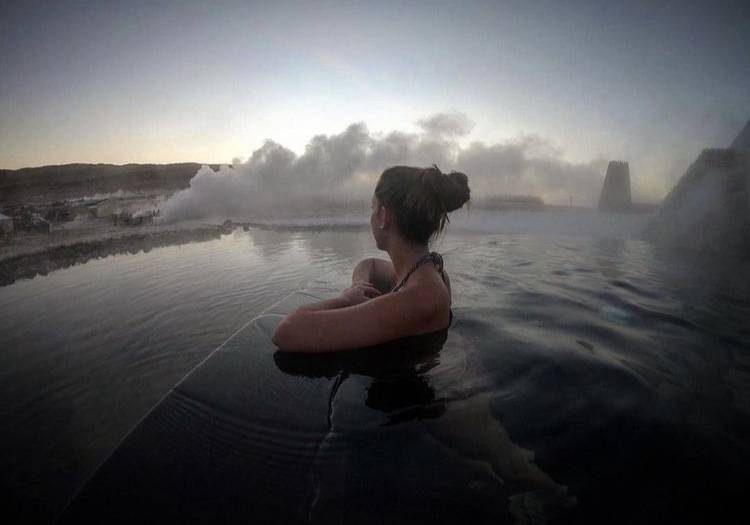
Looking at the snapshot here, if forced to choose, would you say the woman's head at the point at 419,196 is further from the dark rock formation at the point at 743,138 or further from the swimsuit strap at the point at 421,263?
the dark rock formation at the point at 743,138

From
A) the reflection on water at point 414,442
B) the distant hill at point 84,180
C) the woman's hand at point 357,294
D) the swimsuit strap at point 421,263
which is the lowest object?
the reflection on water at point 414,442

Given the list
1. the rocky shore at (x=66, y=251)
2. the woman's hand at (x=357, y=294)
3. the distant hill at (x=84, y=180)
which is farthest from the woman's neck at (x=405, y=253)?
the distant hill at (x=84, y=180)

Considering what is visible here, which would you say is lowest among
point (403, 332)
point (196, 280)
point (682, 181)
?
point (196, 280)

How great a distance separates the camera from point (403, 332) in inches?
84.3

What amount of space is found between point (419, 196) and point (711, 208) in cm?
1125

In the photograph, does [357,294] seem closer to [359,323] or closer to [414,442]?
[359,323]

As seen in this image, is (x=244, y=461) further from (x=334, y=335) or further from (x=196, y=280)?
(x=196, y=280)

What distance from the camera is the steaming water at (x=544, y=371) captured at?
130 centimetres

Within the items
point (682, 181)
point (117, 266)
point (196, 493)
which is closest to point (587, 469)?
point (196, 493)

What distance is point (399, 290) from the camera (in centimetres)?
214

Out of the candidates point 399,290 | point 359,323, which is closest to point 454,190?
point 399,290

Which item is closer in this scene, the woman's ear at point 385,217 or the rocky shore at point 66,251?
the woman's ear at point 385,217

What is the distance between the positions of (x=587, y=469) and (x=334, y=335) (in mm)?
1384


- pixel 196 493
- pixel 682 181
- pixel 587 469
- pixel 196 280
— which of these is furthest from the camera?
pixel 682 181
